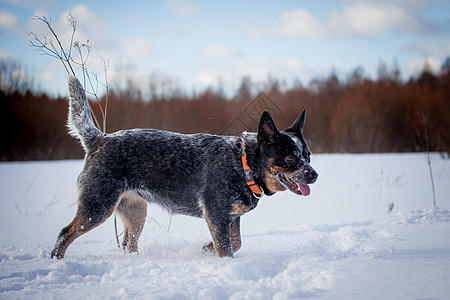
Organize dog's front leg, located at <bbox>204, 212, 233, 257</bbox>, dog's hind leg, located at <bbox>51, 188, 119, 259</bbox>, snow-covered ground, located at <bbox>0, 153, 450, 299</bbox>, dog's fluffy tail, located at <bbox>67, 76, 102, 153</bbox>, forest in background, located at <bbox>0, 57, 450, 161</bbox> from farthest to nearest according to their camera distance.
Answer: forest in background, located at <bbox>0, 57, 450, 161</bbox>, dog's fluffy tail, located at <bbox>67, 76, 102, 153</bbox>, dog's front leg, located at <bbox>204, 212, 233, 257</bbox>, dog's hind leg, located at <bbox>51, 188, 119, 259</bbox>, snow-covered ground, located at <bbox>0, 153, 450, 299</bbox>

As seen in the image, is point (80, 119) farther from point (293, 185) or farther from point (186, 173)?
point (293, 185)

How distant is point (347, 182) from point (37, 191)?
26.0 ft

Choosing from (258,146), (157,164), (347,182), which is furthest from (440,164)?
(157,164)

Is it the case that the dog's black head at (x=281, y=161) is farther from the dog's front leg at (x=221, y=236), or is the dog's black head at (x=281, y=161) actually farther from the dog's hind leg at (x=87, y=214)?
the dog's hind leg at (x=87, y=214)

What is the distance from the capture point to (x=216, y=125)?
13758 millimetres

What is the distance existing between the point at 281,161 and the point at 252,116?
941cm

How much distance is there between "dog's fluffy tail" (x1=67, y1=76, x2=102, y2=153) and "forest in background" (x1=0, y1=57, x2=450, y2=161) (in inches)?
323

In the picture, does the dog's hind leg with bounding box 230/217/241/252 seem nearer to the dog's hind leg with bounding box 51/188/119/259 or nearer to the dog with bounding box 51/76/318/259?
the dog with bounding box 51/76/318/259

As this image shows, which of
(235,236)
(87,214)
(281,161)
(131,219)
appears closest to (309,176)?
(281,161)

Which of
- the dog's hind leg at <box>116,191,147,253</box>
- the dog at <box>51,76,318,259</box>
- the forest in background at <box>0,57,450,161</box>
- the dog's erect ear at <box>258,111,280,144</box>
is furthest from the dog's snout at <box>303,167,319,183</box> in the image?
the forest in background at <box>0,57,450,161</box>

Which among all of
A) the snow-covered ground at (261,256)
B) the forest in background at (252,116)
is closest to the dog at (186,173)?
the snow-covered ground at (261,256)

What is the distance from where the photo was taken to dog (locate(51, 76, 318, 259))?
347cm

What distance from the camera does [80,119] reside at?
3795 mm

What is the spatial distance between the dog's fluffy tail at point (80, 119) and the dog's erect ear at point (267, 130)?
172 cm
